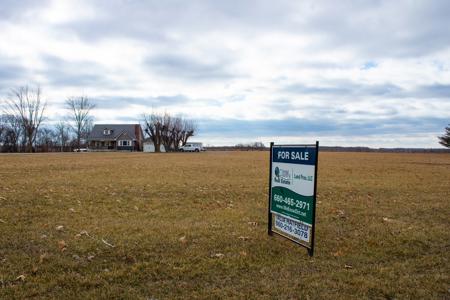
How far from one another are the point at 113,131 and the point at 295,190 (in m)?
92.6

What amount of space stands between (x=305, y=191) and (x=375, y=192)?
8157 millimetres

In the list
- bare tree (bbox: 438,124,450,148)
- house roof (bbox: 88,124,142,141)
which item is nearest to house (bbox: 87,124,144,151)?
house roof (bbox: 88,124,142,141)

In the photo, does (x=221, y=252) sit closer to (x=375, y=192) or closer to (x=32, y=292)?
(x=32, y=292)

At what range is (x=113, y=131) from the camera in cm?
9331

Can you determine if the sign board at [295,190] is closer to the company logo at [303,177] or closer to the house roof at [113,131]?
the company logo at [303,177]

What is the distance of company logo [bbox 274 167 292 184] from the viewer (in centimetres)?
565

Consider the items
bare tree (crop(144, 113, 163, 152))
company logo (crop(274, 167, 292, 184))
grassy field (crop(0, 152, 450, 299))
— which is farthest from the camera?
bare tree (crop(144, 113, 163, 152))

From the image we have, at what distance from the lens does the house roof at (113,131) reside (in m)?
92.2

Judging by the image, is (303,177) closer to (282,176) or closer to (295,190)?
(295,190)

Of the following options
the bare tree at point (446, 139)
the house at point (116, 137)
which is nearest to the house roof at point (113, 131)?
the house at point (116, 137)

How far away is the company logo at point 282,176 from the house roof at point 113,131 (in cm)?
8942

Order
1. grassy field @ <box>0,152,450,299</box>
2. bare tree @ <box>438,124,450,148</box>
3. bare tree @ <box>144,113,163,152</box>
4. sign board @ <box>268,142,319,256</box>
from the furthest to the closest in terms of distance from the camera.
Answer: bare tree @ <box>144,113,163,152</box> < bare tree @ <box>438,124,450,148</box> < sign board @ <box>268,142,319,256</box> < grassy field @ <box>0,152,450,299</box>

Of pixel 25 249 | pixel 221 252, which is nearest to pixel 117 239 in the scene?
pixel 25 249

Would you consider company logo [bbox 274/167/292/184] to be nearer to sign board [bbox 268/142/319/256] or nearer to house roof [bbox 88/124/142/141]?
sign board [bbox 268/142/319/256]
